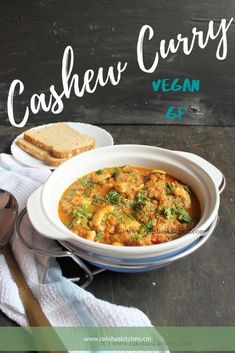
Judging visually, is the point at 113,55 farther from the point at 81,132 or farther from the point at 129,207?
the point at 129,207

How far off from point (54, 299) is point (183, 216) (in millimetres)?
322

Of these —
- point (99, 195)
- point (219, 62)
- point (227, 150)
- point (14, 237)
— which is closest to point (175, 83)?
point (219, 62)

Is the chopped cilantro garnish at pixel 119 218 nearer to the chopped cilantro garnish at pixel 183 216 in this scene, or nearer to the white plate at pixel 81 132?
the chopped cilantro garnish at pixel 183 216

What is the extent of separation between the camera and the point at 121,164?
104cm

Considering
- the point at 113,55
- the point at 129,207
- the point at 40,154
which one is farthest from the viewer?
the point at 113,55

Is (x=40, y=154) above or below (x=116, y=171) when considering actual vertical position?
below

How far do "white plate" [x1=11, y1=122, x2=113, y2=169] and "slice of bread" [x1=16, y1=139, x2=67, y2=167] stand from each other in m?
0.01

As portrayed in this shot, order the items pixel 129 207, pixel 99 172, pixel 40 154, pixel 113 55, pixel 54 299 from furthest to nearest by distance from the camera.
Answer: pixel 113 55
pixel 40 154
pixel 99 172
pixel 129 207
pixel 54 299

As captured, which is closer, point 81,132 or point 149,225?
point 149,225

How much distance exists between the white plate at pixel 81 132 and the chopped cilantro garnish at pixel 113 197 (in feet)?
1.33

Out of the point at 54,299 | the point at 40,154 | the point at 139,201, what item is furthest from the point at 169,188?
the point at 40,154

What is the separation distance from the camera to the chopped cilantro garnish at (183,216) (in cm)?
87

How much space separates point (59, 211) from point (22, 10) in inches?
31.7

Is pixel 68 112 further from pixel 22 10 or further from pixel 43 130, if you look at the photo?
pixel 22 10
